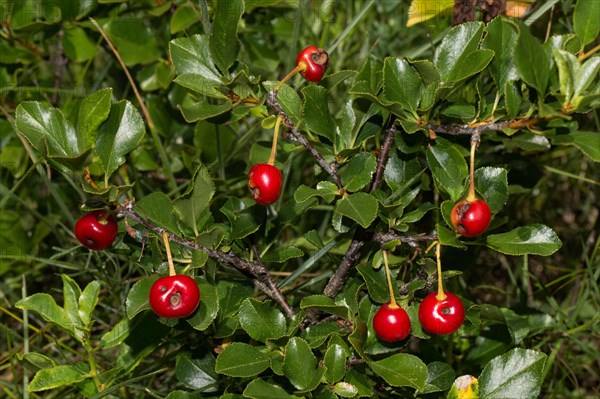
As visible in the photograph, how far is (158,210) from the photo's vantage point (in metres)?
1.69

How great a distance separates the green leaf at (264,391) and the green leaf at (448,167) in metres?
0.53

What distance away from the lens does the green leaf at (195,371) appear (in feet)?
5.99

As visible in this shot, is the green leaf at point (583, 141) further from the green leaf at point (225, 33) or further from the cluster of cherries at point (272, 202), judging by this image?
the green leaf at point (225, 33)

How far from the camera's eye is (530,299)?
2.68 m

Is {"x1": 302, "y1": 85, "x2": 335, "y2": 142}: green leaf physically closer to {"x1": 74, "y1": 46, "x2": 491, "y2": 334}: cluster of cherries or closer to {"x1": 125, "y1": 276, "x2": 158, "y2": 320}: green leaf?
{"x1": 74, "y1": 46, "x2": 491, "y2": 334}: cluster of cherries

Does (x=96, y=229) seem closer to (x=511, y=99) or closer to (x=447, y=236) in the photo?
(x=447, y=236)

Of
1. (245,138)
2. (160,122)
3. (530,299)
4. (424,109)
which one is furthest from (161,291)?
(530,299)

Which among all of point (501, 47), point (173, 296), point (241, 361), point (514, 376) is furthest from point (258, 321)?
point (501, 47)

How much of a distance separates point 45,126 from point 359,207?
66cm

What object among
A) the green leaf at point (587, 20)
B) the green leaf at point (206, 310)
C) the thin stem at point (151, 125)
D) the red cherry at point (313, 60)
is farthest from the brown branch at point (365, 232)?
the thin stem at point (151, 125)

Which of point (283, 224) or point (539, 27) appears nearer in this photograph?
point (283, 224)

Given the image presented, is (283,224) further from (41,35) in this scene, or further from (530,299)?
(41,35)

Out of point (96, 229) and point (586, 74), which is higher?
point (586, 74)

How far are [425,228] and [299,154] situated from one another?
0.49 metres
